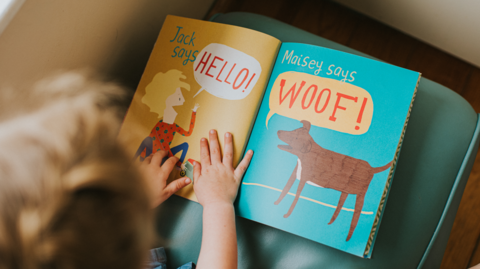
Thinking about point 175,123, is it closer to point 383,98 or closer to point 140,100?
point 140,100

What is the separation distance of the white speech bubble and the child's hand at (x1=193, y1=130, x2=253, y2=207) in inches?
3.1

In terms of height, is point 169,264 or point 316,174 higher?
point 316,174

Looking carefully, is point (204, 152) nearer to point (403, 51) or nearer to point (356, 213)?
point (356, 213)

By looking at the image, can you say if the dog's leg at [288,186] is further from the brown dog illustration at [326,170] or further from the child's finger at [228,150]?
the child's finger at [228,150]

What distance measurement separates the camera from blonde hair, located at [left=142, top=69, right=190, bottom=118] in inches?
21.2

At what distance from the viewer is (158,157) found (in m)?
0.52

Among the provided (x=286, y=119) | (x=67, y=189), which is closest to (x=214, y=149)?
(x=286, y=119)

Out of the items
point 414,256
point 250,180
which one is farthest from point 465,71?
point 250,180

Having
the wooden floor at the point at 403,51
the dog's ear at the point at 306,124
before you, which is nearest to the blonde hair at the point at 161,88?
the dog's ear at the point at 306,124

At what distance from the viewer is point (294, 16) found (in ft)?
3.15

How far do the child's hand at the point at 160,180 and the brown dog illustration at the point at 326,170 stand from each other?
176 mm

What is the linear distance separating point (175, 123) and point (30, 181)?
0.24 metres

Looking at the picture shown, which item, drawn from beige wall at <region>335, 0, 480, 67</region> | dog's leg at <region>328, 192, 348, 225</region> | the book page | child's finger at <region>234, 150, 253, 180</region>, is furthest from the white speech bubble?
beige wall at <region>335, 0, 480, 67</region>

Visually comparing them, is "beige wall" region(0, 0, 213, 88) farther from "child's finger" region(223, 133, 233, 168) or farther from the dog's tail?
the dog's tail
